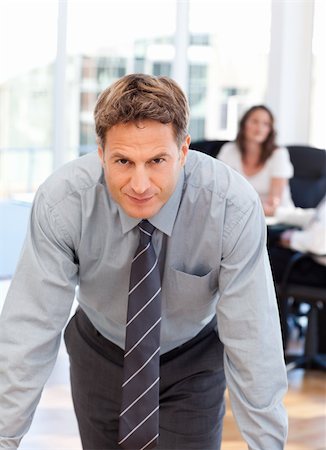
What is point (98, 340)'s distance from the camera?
2.35m

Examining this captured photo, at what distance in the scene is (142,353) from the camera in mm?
2104

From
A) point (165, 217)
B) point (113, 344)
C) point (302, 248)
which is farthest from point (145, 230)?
point (302, 248)

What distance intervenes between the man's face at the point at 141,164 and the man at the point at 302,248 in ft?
9.01

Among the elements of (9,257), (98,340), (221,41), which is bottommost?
(9,257)

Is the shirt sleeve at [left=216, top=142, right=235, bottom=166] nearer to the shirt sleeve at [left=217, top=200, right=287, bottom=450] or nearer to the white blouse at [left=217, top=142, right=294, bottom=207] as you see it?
the white blouse at [left=217, top=142, right=294, bottom=207]

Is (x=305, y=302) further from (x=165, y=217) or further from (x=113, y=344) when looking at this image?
(x=165, y=217)

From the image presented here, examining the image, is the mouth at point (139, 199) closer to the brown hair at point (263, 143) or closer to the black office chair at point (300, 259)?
the black office chair at point (300, 259)

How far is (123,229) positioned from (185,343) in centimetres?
41

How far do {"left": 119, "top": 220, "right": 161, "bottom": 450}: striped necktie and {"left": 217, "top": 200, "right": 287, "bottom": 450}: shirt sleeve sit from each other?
16cm

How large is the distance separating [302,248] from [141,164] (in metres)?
2.93

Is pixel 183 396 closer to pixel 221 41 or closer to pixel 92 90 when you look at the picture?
pixel 92 90

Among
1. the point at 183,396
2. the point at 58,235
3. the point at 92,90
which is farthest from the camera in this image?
the point at 92,90

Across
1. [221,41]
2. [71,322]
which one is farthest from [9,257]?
[71,322]

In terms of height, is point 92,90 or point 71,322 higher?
point 92,90
